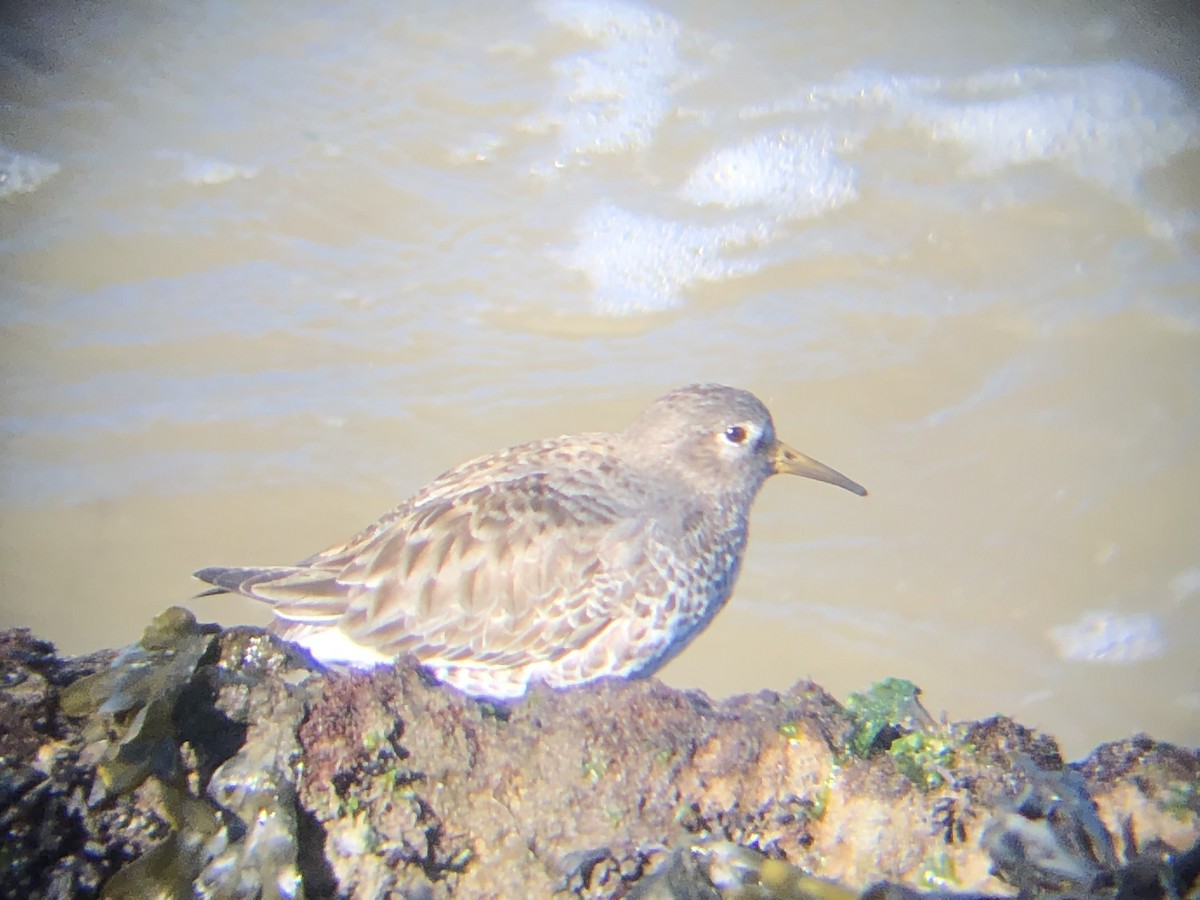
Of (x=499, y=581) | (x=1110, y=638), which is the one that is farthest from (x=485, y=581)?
(x=1110, y=638)

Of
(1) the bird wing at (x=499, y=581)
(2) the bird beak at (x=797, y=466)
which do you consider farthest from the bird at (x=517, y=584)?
(2) the bird beak at (x=797, y=466)

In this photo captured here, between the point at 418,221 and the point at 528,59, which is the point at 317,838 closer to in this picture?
the point at 528,59

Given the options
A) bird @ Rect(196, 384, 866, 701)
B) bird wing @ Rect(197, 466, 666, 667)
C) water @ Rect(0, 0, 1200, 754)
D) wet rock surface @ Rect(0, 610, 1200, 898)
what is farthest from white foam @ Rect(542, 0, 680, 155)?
wet rock surface @ Rect(0, 610, 1200, 898)

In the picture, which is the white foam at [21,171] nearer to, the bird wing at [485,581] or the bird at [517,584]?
the bird at [517,584]

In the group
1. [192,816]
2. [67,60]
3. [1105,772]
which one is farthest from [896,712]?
[67,60]

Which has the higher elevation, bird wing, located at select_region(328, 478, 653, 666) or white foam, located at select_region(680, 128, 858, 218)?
white foam, located at select_region(680, 128, 858, 218)

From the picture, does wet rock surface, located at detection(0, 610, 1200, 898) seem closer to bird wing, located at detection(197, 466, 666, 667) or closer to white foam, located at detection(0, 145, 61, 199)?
bird wing, located at detection(197, 466, 666, 667)
